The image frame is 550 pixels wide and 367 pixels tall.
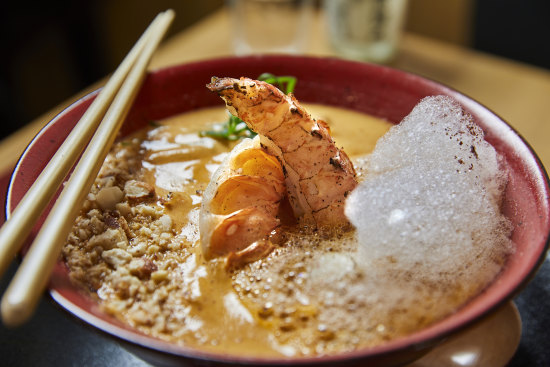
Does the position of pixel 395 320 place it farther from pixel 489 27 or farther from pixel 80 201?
pixel 489 27

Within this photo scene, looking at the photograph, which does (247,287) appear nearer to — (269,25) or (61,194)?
(61,194)

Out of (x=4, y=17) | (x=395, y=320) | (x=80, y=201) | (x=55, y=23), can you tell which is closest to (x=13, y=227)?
(x=80, y=201)

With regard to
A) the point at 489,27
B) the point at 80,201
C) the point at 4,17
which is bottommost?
the point at 489,27

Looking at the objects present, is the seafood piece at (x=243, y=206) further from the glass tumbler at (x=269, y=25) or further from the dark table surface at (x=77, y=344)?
the glass tumbler at (x=269, y=25)

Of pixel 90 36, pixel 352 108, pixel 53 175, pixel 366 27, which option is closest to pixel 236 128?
pixel 352 108

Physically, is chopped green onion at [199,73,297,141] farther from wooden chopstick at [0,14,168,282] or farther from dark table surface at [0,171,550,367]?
dark table surface at [0,171,550,367]
